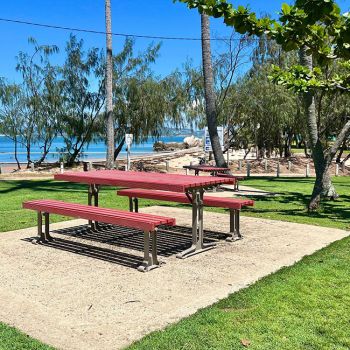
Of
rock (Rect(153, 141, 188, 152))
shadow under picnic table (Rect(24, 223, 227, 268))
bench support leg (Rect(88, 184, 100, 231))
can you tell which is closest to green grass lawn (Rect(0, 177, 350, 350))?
shadow under picnic table (Rect(24, 223, 227, 268))

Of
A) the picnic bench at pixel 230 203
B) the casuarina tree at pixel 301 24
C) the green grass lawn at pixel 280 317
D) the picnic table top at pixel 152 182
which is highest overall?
the casuarina tree at pixel 301 24

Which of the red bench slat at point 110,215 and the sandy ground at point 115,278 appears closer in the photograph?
the sandy ground at point 115,278

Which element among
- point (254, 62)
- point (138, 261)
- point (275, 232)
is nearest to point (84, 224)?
point (138, 261)

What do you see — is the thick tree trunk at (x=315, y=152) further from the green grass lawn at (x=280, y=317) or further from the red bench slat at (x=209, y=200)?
the green grass lawn at (x=280, y=317)

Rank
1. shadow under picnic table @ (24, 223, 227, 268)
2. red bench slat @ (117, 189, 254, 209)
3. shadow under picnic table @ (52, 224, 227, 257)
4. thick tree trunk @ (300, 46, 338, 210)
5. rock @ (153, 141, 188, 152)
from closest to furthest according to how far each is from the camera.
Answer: shadow under picnic table @ (24, 223, 227, 268), shadow under picnic table @ (52, 224, 227, 257), red bench slat @ (117, 189, 254, 209), thick tree trunk @ (300, 46, 338, 210), rock @ (153, 141, 188, 152)

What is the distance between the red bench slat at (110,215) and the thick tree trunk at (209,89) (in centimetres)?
938

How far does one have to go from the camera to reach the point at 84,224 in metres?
7.78

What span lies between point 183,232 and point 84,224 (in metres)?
1.76

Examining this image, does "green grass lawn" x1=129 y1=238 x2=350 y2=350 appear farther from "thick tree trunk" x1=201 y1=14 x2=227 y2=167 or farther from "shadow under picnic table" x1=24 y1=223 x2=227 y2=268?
"thick tree trunk" x1=201 y1=14 x2=227 y2=167

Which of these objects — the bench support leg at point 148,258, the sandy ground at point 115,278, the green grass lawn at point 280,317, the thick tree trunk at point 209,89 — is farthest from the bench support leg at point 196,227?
the thick tree trunk at point 209,89

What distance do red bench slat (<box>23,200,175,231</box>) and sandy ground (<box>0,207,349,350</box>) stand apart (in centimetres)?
51

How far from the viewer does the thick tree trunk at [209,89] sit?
48.1 feet

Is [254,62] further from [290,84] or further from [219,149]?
[290,84]

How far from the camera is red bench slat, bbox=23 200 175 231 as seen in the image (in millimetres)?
5070
